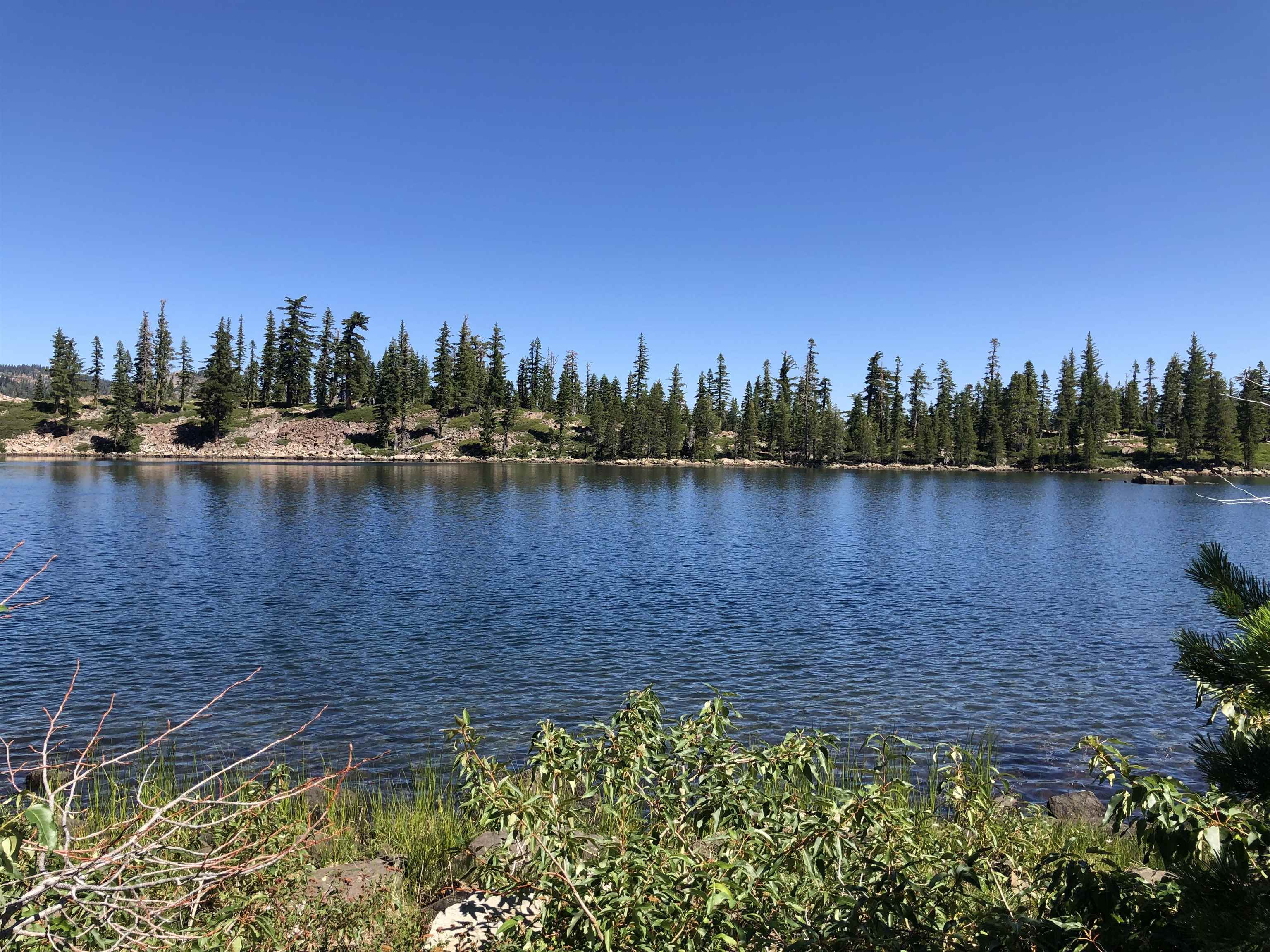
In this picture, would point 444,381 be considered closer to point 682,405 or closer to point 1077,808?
point 682,405

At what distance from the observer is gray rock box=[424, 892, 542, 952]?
19.1 feet

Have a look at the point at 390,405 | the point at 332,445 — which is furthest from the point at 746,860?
the point at 332,445

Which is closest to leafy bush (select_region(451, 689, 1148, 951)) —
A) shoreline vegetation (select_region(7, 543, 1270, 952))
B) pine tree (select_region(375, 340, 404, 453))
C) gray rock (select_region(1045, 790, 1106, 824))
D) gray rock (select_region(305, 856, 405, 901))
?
shoreline vegetation (select_region(7, 543, 1270, 952))

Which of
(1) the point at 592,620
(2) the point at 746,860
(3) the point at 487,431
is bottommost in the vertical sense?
(1) the point at 592,620

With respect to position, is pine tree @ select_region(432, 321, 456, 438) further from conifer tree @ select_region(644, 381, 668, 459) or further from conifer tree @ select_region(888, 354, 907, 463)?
conifer tree @ select_region(888, 354, 907, 463)

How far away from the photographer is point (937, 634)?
85.0 feet

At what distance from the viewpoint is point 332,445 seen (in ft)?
465

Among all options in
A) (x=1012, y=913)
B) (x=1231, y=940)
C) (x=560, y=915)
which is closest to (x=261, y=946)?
(x=560, y=915)

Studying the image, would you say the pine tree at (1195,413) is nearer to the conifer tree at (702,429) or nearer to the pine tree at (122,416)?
the conifer tree at (702,429)

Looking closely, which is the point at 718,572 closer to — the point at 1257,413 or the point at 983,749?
the point at 983,749

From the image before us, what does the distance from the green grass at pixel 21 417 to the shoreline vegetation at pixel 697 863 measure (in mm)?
172242

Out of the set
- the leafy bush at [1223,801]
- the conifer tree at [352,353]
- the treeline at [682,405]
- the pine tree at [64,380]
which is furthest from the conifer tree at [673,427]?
the leafy bush at [1223,801]

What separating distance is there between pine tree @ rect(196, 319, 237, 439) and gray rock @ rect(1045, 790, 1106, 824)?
15152cm

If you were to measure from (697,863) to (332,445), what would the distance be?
149725 mm
